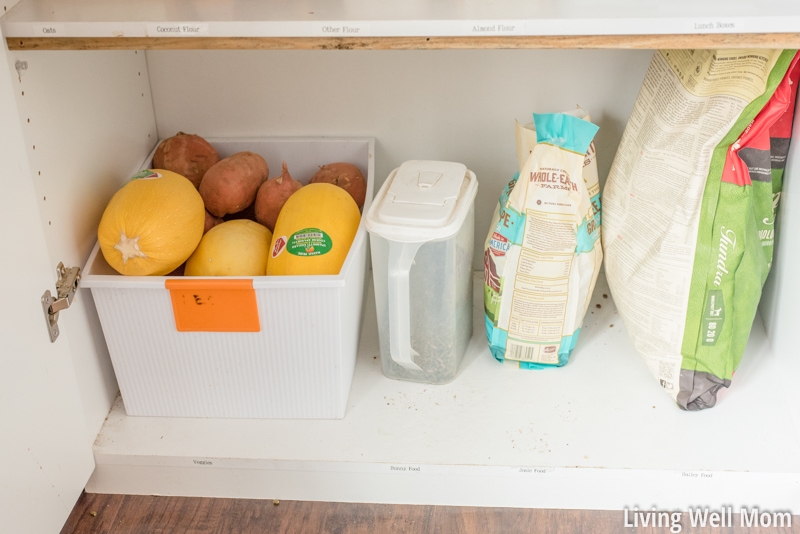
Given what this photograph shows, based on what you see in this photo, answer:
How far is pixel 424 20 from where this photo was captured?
793 millimetres

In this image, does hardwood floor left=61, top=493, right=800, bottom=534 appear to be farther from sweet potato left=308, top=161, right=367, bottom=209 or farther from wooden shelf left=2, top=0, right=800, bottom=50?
wooden shelf left=2, top=0, right=800, bottom=50

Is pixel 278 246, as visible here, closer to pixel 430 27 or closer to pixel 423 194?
pixel 423 194

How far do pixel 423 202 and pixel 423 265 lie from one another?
0.28ft

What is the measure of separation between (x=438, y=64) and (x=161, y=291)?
538 mm

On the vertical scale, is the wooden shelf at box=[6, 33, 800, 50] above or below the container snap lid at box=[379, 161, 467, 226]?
above

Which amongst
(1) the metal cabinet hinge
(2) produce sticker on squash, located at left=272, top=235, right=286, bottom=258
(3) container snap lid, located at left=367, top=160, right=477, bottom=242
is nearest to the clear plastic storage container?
(3) container snap lid, located at left=367, top=160, right=477, bottom=242

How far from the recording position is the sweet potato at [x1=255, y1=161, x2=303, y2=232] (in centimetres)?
112

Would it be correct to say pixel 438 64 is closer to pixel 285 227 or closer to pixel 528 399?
pixel 285 227

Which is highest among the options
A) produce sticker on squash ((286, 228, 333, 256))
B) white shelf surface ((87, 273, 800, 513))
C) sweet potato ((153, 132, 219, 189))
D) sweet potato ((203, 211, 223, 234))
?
sweet potato ((153, 132, 219, 189))

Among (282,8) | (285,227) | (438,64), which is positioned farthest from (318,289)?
(438,64)

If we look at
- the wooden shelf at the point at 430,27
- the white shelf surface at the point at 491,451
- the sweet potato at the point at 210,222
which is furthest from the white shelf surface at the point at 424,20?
the white shelf surface at the point at 491,451

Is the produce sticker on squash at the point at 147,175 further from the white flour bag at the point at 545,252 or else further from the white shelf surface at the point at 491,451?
the white flour bag at the point at 545,252

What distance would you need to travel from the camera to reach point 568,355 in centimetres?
115

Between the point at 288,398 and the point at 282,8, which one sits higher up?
the point at 282,8
